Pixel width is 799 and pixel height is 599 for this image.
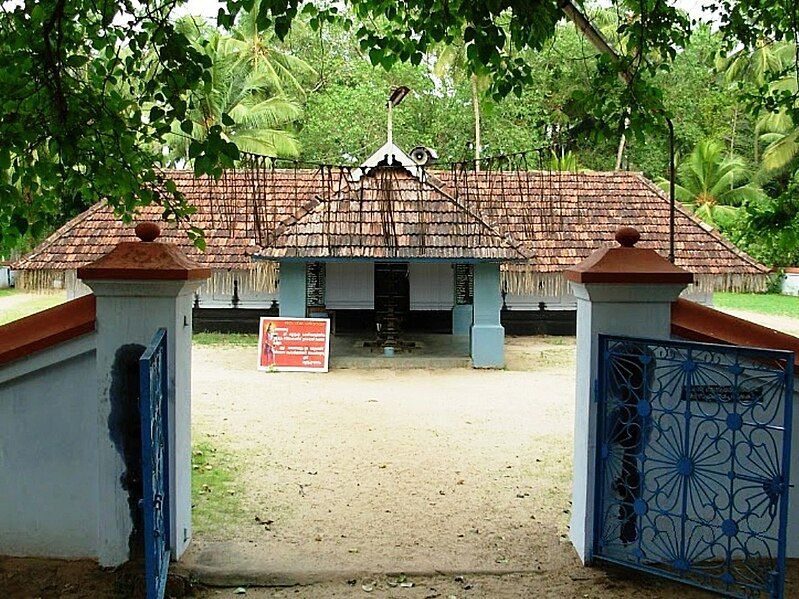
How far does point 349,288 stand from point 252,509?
11911 mm

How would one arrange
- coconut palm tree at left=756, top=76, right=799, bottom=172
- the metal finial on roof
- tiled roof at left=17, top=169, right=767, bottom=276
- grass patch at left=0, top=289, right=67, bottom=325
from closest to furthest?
the metal finial on roof, tiled roof at left=17, top=169, right=767, bottom=276, grass patch at left=0, top=289, right=67, bottom=325, coconut palm tree at left=756, top=76, right=799, bottom=172

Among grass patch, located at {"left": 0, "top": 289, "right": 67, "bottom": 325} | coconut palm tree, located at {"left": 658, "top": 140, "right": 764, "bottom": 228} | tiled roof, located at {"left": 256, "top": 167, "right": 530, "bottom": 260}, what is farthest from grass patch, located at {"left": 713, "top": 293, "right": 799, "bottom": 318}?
grass patch, located at {"left": 0, "top": 289, "right": 67, "bottom": 325}

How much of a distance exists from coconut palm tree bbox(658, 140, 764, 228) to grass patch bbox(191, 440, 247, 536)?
2519 centimetres

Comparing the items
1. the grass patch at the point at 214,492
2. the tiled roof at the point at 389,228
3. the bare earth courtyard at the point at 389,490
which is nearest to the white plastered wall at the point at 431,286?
the tiled roof at the point at 389,228

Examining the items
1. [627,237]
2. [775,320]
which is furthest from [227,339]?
[627,237]

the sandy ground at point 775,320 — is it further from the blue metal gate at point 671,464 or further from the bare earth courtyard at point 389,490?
the blue metal gate at point 671,464

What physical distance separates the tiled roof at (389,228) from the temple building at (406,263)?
0.11m

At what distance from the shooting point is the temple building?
1589 centimetres

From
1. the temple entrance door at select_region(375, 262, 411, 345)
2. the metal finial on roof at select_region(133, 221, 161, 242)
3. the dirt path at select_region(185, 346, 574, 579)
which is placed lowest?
the dirt path at select_region(185, 346, 574, 579)

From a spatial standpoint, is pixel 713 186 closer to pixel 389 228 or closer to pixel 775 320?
pixel 775 320

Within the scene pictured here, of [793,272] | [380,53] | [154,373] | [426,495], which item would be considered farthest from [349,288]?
[793,272]

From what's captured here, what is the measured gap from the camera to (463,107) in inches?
1121

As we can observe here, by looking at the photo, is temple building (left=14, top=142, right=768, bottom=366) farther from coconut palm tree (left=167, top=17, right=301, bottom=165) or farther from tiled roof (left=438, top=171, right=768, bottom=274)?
coconut palm tree (left=167, top=17, right=301, bottom=165)

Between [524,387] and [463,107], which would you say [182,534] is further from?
[463,107]
